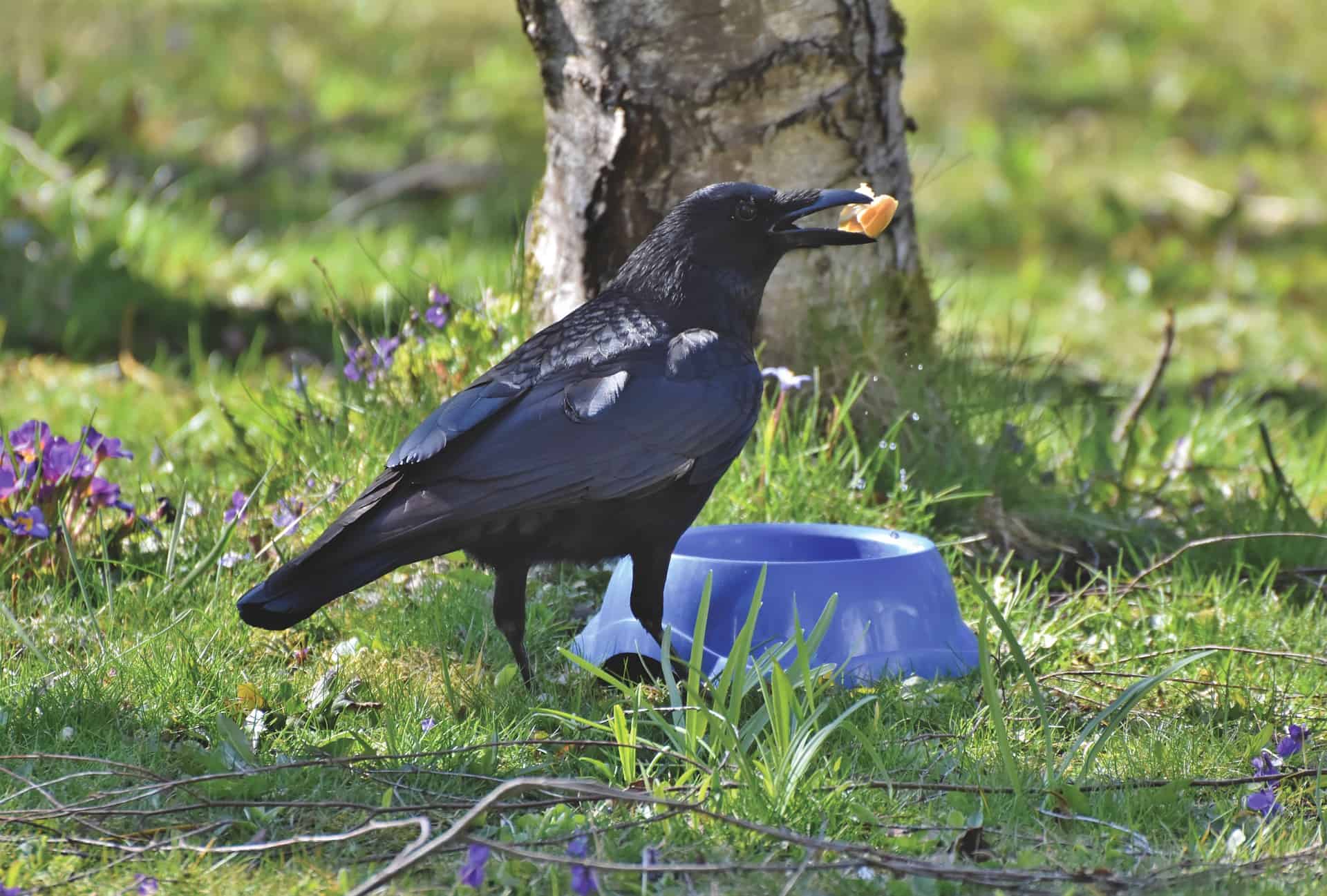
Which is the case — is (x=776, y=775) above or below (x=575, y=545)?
below

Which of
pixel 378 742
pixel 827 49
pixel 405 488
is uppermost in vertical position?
pixel 827 49

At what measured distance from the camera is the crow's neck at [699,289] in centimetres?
339

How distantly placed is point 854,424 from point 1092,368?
236cm

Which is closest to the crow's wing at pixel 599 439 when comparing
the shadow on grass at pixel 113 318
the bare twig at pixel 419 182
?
the shadow on grass at pixel 113 318

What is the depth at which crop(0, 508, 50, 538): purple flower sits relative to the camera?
347cm

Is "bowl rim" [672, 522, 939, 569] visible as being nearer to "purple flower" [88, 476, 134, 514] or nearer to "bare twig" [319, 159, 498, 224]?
"purple flower" [88, 476, 134, 514]

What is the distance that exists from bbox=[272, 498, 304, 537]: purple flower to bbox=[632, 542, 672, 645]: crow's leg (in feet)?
3.13

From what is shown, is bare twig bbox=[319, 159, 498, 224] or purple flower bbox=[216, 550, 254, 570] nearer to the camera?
purple flower bbox=[216, 550, 254, 570]

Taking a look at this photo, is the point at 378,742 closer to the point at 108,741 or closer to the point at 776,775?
the point at 108,741

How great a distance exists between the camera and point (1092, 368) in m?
6.30

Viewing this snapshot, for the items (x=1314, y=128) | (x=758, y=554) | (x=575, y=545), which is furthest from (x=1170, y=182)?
(x=575, y=545)

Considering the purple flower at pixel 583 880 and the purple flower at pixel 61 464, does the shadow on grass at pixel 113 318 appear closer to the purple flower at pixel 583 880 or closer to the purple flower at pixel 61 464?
the purple flower at pixel 61 464

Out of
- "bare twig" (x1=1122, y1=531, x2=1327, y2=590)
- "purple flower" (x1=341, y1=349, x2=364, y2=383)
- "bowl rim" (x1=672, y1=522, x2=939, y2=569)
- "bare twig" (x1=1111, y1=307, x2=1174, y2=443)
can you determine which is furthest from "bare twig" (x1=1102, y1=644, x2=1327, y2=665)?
"purple flower" (x1=341, y1=349, x2=364, y2=383)

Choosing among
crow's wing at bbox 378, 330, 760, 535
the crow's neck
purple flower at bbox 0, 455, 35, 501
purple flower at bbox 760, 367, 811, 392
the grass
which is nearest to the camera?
the grass
